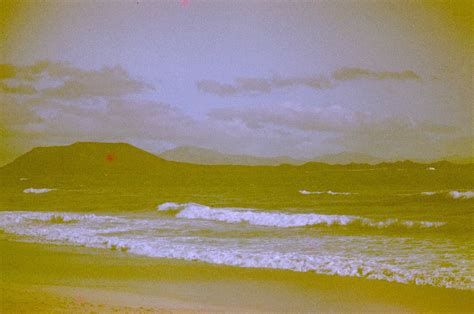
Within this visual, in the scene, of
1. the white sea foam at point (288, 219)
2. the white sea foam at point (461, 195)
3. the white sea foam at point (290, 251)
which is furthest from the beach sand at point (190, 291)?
the white sea foam at point (461, 195)

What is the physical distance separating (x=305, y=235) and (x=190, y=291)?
8.01 meters

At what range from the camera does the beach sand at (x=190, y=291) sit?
26.0ft

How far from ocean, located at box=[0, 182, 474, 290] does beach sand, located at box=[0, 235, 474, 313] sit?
795mm

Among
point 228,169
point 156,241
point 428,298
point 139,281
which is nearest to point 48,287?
point 139,281

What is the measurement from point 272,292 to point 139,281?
2.96 m

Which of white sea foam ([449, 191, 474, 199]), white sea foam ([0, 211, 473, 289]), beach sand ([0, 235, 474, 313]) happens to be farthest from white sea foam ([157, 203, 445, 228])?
white sea foam ([449, 191, 474, 199])

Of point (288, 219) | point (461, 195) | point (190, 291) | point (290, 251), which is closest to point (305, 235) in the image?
point (290, 251)

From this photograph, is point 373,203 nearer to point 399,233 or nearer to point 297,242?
point 399,233

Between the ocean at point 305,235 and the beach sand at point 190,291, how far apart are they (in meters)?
0.80

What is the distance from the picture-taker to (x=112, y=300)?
8406 millimetres

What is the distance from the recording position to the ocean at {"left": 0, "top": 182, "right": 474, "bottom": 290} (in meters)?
10.9

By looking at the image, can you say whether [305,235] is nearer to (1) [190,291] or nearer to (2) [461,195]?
(1) [190,291]

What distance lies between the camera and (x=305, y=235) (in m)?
16.6

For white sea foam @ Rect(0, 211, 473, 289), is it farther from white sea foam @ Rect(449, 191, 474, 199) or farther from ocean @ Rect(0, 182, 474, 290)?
white sea foam @ Rect(449, 191, 474, 199)
